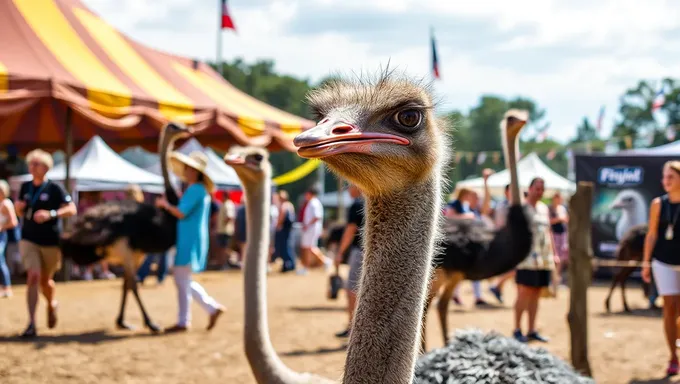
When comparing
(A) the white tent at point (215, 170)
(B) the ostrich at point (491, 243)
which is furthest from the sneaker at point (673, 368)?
(A) the white tent at point (215, 170)

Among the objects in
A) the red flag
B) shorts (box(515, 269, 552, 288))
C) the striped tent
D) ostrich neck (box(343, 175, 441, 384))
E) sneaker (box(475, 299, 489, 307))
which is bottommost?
sneaker (box(475, 299, 489, 307))

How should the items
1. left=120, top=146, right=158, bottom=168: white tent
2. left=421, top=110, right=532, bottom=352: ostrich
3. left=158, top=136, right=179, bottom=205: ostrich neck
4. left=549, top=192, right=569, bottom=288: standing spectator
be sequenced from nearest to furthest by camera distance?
left=421, top=110, right=532, bottom=352: ostrich, left=158, top=136, right=179, bottom=205: ostrich neck, left=549, top=192, right=569, bottom=288: standing spectator, left=120, top=146, right=158, bottom=168: white tent

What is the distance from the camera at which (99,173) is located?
14.6 metres

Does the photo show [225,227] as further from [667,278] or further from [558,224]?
[667,278]

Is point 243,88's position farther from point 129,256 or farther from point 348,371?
point 348,371

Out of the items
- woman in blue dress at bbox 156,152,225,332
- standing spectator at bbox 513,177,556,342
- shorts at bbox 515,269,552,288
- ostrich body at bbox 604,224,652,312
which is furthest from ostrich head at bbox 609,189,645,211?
woman in blue dress at bbox 156,152,225,332

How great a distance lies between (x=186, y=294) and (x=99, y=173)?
780cm

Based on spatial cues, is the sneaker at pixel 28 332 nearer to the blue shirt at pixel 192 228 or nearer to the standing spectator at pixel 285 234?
the blue shirt at pixel 192 228

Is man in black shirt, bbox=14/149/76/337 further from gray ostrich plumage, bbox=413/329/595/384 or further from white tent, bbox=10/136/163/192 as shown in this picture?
white tent, bbox=10/136/163/192

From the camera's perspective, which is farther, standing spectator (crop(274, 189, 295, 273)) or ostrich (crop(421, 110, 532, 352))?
standing spectator (crop(274, 189, 295, 273))

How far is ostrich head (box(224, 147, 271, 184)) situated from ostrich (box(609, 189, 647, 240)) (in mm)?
9700

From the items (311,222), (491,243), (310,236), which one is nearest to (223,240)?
(310,236)

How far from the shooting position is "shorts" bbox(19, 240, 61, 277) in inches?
273

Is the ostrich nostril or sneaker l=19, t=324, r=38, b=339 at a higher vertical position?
the ostrich nostril
